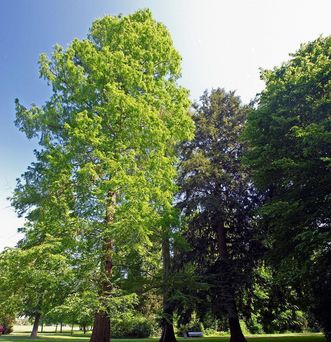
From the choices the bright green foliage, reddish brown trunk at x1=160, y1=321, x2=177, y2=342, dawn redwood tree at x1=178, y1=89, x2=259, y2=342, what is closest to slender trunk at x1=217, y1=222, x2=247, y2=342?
dawn redwood tree at x1=178, y1=89, x2=259, y2=342

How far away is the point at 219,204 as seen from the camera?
19000 mm

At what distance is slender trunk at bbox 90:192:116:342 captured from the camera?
36.4ft

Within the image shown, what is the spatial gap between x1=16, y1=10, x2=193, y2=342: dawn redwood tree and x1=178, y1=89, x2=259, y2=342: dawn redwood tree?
628 cm

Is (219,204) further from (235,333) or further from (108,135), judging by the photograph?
(108,135)

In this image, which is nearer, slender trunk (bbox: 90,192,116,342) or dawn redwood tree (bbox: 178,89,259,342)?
slender trunk (bbox: 90,192,116,342)

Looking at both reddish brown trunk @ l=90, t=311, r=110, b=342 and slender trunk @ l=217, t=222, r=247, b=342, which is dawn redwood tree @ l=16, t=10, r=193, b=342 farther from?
slender trunk @ l=217, t=222, r=247, b=342

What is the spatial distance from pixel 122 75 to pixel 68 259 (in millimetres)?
7418

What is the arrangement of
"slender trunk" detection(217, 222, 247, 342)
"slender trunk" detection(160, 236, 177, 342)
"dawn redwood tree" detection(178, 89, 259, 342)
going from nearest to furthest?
"slender trunk" detection(160, 236, 177, 342), "slender trunk" detection(217, 222, 247, 342), "dawn redwood tree" detection(178, 89, 259, 342)

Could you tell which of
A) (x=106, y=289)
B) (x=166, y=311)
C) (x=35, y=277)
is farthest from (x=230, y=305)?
(x=35, y=277)

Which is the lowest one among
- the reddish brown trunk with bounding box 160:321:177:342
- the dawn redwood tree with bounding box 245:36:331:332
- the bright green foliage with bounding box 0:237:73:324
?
the reddish brown trunk with bounding box 160:321:177:342

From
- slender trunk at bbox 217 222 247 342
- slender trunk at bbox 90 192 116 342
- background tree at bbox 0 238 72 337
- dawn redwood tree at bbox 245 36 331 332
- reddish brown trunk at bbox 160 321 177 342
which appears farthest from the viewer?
reddish brown trunk at bbox 160 321 177 342

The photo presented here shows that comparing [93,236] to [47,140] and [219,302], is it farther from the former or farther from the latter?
[219,302]

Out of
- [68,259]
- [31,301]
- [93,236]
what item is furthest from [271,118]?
[31,301]

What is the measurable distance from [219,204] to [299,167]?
623 cm
